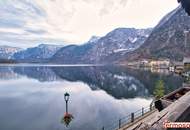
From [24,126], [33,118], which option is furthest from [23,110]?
[24,126]

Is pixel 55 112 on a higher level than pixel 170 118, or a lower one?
lower

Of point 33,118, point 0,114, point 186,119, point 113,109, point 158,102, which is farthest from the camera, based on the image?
point 113,109

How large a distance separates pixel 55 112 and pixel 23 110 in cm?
931

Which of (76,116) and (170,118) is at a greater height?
(170,118)

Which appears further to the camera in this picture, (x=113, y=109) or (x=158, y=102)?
(x=113, y=109)

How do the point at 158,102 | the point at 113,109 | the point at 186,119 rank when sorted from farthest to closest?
the point at 113,109, the point at 158,102, the point at 186,119

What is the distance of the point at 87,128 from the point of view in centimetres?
4228

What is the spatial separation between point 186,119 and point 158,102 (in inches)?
185

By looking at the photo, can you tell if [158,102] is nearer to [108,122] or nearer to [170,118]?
A: [170,118]

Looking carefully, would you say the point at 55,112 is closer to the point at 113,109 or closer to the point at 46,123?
the point at 46,123

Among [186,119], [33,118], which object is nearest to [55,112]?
[33,118]

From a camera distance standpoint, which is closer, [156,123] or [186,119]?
[156,123]

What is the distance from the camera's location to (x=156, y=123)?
3943 millimetres

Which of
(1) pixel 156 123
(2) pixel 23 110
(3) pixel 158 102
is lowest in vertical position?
(2) pixel 23 110
